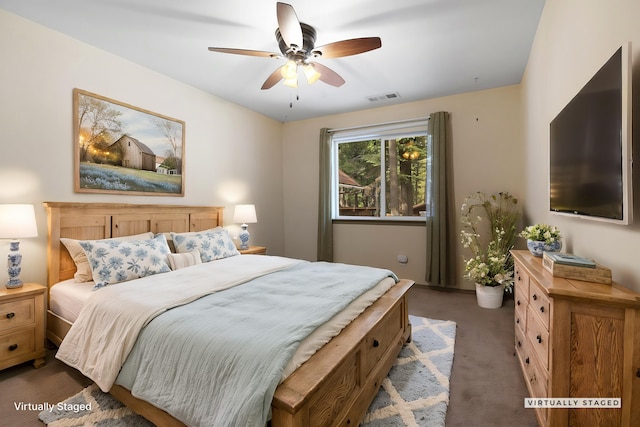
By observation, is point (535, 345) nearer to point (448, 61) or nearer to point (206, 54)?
point (448, 61)

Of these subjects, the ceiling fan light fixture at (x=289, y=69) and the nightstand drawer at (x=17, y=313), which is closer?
the nightstand drawer at (x=17, y=313)

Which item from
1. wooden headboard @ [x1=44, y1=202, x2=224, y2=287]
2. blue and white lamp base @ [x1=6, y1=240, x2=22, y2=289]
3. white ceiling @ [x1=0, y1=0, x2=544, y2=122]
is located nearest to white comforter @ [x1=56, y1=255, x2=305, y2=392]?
blue and white lamp base @ [x1=6, y1=240, x2=22, y2=289]

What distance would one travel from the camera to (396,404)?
1.74 m

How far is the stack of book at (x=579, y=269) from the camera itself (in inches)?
49.3

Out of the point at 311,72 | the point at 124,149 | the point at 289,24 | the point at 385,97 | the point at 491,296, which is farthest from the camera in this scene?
the point at 385,97

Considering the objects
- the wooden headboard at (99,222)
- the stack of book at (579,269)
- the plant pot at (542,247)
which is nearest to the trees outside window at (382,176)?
the plant pot at (542,247)

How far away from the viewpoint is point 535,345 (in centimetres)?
157

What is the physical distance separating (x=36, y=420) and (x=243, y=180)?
3309 mm

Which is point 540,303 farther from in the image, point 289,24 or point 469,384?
point 289,24

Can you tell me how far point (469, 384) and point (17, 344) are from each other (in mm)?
3202

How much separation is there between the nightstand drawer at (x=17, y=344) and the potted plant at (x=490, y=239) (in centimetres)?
411

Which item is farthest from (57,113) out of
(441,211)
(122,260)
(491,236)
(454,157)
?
(491,236)

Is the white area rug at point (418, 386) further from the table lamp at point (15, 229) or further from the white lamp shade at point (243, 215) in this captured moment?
the table lamp at point (15, 229)

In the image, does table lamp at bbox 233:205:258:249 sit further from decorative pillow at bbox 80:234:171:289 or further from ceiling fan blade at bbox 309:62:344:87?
ceiling fan blade at bbox 309:62:344:87
